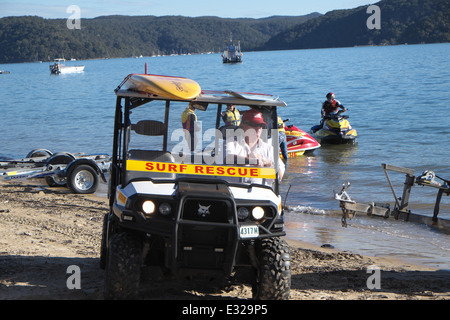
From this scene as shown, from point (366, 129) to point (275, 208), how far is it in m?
24.0

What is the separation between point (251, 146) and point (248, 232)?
1.21 meters

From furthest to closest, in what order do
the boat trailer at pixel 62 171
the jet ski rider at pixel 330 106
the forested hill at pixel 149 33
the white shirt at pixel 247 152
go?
1. the forested hill at pixel 149 33
2. the jet ski rider at pixel 330 106
3. the boat trailer at pixel 62 171
4. the white shirt at pixel 247 152

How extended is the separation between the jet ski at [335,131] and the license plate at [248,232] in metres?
17.8

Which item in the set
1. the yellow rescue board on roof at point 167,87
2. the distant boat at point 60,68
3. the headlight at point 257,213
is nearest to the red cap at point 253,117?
the yellow rescue board on roof at point 167,87

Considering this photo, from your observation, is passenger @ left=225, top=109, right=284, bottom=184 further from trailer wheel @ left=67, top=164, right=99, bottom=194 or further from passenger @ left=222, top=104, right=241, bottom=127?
trailer wheel @ left=67, top=164, right=99, bottom=194

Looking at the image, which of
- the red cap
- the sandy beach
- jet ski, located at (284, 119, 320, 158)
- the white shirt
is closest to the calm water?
jet ski, located at (284, 119, 320, 158)

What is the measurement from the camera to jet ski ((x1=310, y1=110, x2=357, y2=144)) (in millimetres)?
22875

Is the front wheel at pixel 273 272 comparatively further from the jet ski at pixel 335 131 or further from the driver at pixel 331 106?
the jet ski at pixel 335 131

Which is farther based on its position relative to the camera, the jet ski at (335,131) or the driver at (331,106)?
the jet ski at (335,131)

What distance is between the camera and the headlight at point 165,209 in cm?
547

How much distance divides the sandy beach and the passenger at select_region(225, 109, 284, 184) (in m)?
1.35

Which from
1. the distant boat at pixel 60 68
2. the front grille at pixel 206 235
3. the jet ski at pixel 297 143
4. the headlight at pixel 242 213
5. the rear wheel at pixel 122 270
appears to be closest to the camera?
the front grille at pixel 206 235

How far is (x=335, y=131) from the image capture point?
2292 cm
